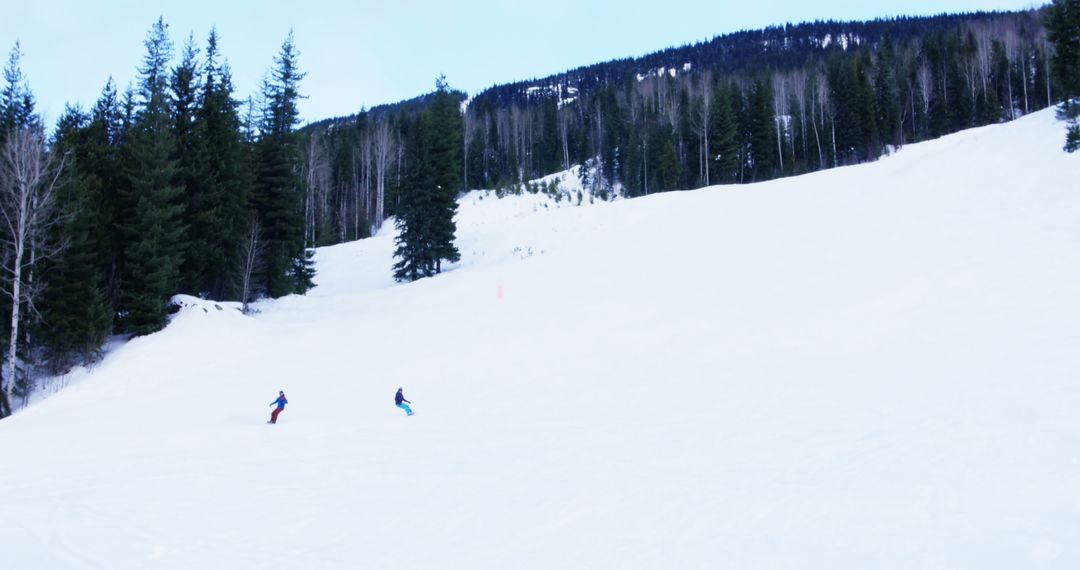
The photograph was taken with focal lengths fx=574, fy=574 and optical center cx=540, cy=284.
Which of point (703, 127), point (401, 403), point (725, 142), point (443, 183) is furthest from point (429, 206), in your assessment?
point (703, 127)

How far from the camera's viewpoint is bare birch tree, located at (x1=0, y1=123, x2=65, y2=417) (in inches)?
745

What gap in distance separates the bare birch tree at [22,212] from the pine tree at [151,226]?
260cm

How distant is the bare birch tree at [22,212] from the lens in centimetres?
1892

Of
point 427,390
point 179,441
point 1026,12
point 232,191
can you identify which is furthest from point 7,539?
point 1026,12

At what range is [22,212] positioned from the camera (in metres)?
18.9

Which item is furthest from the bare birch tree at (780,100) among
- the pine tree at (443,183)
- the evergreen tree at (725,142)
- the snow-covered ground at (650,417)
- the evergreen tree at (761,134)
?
the pine tree at (443,183)

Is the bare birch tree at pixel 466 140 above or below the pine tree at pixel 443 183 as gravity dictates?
above

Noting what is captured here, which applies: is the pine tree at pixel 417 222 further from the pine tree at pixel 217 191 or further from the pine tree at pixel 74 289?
the pine tree at pixel 74 289

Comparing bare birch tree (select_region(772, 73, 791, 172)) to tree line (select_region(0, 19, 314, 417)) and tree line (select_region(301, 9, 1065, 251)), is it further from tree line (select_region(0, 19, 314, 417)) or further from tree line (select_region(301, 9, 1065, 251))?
tree line (select_region(0, 19, 314, 417))

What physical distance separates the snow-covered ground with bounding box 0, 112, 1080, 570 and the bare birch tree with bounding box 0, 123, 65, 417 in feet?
11.4

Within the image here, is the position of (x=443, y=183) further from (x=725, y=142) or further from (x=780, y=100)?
(x=780, y=100)

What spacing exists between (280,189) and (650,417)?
1037 inches

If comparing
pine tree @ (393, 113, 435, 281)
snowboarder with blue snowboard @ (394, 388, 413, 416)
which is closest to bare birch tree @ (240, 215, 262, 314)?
pine tree @ (393, 113, 435, 281)

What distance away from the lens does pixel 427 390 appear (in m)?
15.4
